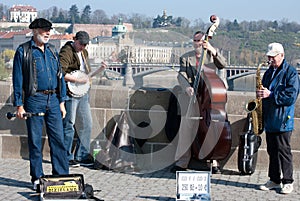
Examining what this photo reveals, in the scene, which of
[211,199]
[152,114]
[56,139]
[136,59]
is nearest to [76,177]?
[56,139]

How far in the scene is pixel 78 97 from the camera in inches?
340

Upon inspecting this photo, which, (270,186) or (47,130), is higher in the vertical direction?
(47,130)

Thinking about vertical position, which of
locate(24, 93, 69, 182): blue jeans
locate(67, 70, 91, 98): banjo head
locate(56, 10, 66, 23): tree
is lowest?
locate(56, 10, 66, 23): tree

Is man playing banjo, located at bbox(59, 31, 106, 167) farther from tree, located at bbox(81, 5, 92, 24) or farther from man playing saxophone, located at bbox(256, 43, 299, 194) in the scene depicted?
tree, located at bbox(81, 5, 92, 24)

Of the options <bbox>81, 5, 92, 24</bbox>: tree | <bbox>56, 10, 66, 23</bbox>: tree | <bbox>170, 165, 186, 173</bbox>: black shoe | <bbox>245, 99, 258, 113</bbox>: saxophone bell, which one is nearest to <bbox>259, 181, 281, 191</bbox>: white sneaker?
<bbox>245, 99, 258, 113</bbox>: saxophone bell

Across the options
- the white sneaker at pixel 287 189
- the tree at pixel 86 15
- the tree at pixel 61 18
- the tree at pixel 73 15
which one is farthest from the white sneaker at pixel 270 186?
the tree at pixel 61 18

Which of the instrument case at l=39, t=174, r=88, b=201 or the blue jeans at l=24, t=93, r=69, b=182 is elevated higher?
the blue jeans at l=24, t=93, r=69, b=182

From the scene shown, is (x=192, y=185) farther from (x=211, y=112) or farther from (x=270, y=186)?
(x=211, y=112)

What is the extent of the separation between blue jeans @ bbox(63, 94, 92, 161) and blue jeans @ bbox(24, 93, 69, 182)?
1196 millimetres

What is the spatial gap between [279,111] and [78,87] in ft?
8.38

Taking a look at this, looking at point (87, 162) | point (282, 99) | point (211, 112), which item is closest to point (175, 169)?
point (211, 112)

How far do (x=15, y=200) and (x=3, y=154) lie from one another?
2394 mm

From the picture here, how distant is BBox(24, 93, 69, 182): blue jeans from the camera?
7.20 m

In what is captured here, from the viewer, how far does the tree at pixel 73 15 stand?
137 metres
